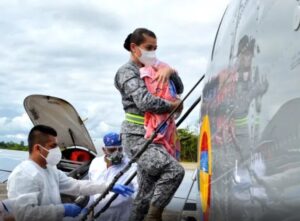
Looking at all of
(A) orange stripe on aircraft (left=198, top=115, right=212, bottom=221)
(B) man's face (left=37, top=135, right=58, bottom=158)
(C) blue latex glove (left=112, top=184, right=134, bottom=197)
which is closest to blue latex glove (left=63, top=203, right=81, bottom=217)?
(C) blue latex glove (left=112, top=184, right=134, bottom=197)

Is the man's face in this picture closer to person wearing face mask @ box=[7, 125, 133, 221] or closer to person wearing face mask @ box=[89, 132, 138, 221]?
person wearing face mask @ box=[7, 125, 133, 221]

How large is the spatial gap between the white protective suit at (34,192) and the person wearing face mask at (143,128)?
73 cm

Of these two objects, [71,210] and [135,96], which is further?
[71,210]

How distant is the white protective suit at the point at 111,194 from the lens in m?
5.51

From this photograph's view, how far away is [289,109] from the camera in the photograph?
6.20 ft

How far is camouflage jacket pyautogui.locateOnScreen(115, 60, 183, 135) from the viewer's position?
393cm

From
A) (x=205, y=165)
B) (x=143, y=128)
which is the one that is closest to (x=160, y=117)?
(x=143, y=128)

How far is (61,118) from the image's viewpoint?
22.0ft

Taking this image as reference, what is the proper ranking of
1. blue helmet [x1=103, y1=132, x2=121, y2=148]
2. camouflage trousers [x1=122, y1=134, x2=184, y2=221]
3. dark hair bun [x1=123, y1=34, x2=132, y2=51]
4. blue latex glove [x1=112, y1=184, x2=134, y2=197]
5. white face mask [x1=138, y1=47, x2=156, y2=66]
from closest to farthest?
1. camouflage trousers [x1=122, y1=134, x2=184, y2=221]
2. white face mask [x1=138, y1=47, x2=156, y2=66]
3. dark hair bun [x1=123, y1=34, x2=132, y2=51]
4. blue latex glove [x1=112, y1=184, x2=134, y2=197]
5. blue helmet [x1=103, y1=132, x2=121, y2=148]

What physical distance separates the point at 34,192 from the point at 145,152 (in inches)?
43.5

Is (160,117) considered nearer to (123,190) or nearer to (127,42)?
(127,42)

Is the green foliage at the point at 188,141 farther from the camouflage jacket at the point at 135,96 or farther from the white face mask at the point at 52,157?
the white face mask at the point at 52,157

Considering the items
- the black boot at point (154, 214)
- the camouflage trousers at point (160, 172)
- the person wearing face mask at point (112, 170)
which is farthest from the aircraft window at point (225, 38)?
the person wearing face mask at point (112, 170)

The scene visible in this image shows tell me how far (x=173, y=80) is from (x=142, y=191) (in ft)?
2.74
